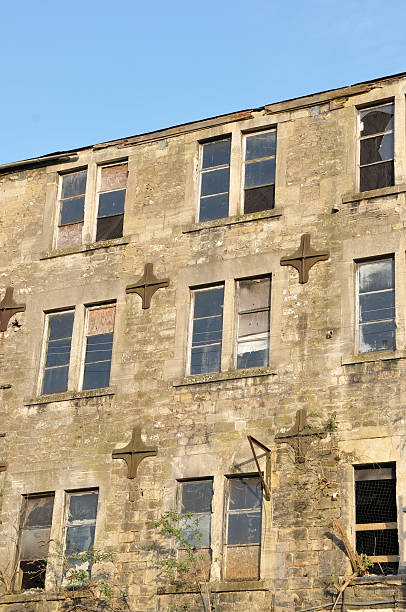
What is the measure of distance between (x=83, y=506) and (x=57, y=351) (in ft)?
11.3

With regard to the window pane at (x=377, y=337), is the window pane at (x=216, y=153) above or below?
above

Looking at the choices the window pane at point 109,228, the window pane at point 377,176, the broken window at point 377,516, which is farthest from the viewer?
the window pane at point 109,228

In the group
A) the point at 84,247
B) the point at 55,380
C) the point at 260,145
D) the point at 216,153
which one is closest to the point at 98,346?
the point at 55,380

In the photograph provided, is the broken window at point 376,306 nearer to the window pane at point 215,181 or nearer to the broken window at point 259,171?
the broken window at point 259,171

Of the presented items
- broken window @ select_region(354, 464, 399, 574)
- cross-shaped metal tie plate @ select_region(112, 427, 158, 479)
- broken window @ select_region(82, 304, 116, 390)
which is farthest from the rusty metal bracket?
broken window @ select_region(82, 304, 116, 390)

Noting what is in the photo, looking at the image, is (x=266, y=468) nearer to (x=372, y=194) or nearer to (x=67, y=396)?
(x=67, y=396)

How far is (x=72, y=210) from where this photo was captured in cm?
2481

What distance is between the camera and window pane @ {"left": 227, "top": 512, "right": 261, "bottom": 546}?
19969 millimetres

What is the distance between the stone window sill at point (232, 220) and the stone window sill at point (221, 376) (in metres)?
3.18

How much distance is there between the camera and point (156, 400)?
21734mm

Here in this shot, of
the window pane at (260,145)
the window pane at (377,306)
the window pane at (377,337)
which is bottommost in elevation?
the window pane at (377,337)

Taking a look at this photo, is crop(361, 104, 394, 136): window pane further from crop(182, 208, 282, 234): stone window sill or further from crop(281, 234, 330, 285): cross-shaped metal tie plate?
crop(281, 234, 330, 285): cross-shaped metal tie plate

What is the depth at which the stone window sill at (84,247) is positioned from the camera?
23.7 m

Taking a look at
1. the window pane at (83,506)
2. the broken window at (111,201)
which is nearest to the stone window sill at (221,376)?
the window pane at (83,506)
